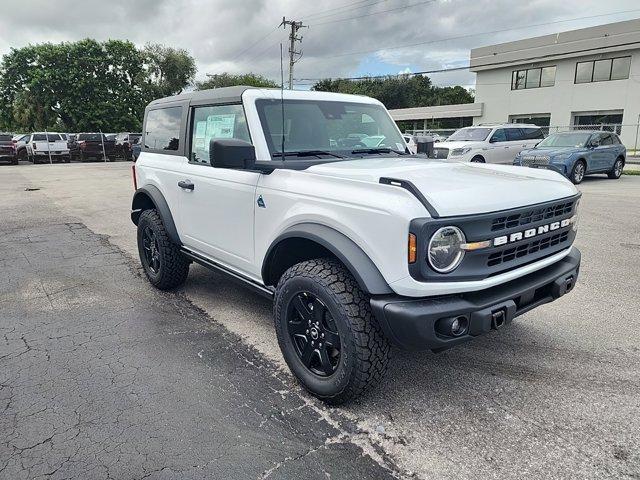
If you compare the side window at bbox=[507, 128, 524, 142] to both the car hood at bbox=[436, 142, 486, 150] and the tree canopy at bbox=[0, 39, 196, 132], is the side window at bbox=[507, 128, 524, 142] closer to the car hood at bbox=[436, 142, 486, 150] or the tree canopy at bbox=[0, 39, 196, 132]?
the car hood at bbox=[436, 142, 486, 150]

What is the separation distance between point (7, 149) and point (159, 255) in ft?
84.4

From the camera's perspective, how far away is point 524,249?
2.89 m

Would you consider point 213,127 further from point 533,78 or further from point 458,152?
point 533,78

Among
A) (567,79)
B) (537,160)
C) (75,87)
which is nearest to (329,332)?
(537,160)

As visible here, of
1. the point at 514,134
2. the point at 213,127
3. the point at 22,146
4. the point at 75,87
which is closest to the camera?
the point at 213,127

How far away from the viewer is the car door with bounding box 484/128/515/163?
1576 centimetres

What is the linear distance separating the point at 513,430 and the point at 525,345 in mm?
1195

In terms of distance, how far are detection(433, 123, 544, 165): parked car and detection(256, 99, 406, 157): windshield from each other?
36.0 ft

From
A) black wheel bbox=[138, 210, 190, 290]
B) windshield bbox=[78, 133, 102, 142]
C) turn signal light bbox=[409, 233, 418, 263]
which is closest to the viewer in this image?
turn signal light bbox=[409, 233, 418, 263]

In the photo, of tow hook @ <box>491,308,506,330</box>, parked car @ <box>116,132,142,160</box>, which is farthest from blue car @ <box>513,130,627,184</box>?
parked car @ <box>116,132,142,160</box>

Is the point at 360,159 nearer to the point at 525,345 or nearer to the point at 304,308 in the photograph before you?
the point at 304,308

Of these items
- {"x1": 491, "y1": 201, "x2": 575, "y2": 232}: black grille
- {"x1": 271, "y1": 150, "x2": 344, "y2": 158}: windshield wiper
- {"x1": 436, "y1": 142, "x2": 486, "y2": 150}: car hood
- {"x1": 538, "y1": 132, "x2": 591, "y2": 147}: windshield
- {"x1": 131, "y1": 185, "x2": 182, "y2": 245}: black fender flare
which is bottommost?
{"x1": 131, "y1": 185, "x2": 182, "y2": 245}: black fender flare

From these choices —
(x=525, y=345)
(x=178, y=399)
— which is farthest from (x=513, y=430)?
(x=178, y=399)

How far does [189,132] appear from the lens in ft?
14.4
